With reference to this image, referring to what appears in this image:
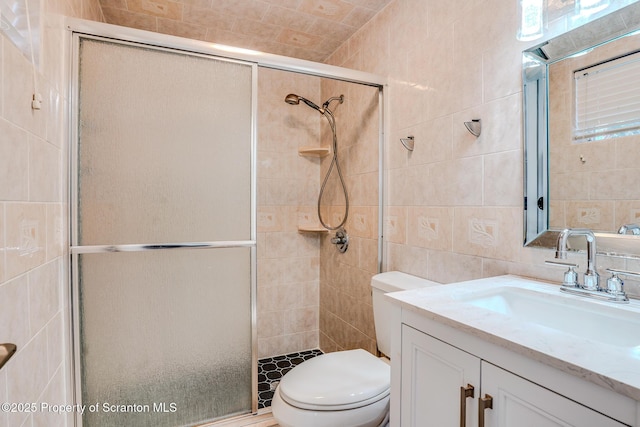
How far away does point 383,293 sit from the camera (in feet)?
5.22

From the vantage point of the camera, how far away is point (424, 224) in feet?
5.35

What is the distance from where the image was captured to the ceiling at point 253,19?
1.83 metres

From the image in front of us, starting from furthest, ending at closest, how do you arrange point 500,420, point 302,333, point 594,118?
point 302,333
point 594,118
point 500,420

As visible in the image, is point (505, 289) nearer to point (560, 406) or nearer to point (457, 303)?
point (457, 303)

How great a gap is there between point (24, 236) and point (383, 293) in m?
1.39

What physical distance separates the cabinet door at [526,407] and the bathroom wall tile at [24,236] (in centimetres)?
116

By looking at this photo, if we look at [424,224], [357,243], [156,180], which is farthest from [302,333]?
[156,180]

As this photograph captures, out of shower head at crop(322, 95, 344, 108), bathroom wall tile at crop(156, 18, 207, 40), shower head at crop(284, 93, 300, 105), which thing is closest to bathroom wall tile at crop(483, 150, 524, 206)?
shower head at crop(322, 95, 344, 108)

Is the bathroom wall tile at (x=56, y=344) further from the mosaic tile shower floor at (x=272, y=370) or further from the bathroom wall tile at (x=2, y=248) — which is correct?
the mosaic tile shower floor at (x=272, y=370)

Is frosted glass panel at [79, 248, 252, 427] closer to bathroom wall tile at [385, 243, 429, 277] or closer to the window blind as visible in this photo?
bathroom wall tile at [385, 243, 429, 277]

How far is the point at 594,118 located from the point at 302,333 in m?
2.33

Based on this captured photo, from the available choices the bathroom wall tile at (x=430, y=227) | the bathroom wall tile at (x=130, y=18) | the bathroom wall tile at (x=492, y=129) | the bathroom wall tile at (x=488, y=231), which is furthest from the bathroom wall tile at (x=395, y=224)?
the bathroom wall tile at (x=130, y=18)

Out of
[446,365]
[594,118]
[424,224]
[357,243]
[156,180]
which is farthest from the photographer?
[357,243]

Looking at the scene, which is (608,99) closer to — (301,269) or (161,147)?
(161,147)
